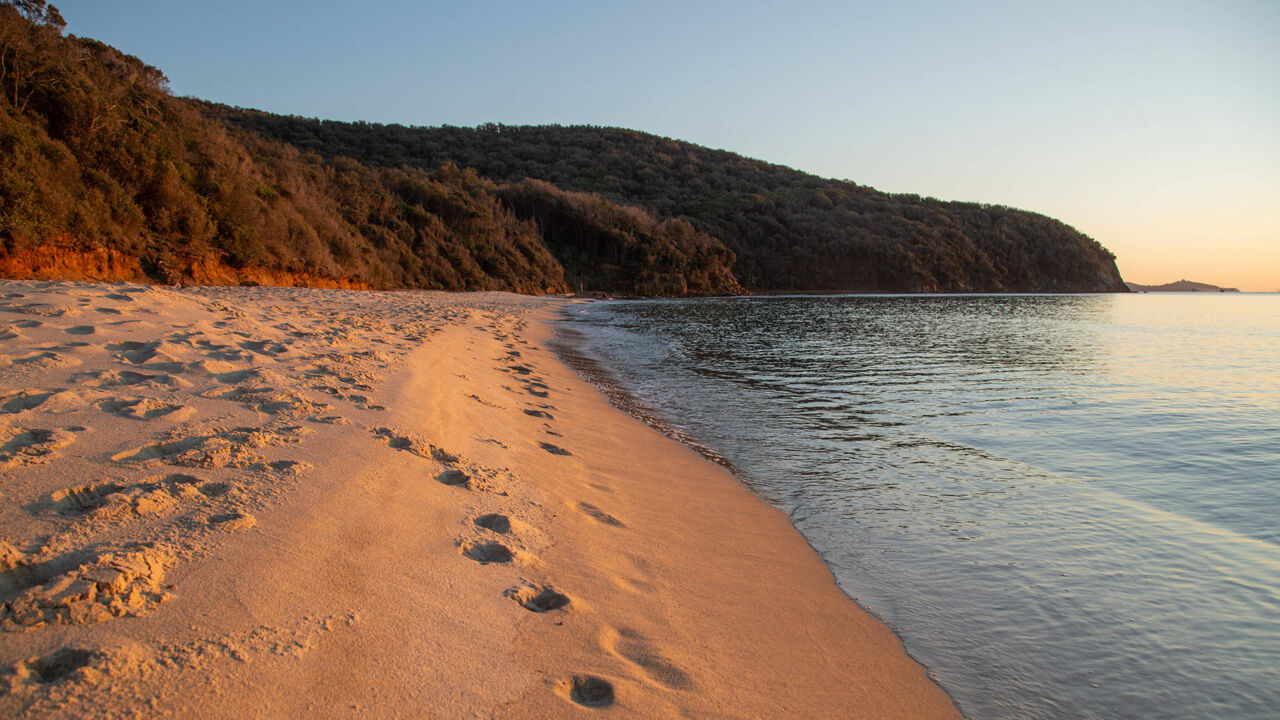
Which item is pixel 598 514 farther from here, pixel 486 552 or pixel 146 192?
pixel 146 192

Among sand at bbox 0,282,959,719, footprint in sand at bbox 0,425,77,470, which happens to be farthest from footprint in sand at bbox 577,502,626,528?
footprint in sand at bbox 0,425,77,470

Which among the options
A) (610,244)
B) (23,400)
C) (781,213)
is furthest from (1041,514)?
(781,213)

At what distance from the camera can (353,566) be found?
2.16 m

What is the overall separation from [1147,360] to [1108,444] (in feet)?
32.0

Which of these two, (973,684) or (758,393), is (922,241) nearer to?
(758,393)

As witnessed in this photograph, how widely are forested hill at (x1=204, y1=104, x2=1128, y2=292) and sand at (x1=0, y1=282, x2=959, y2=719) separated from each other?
202 feet

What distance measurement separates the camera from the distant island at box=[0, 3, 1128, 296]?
11.1 meters

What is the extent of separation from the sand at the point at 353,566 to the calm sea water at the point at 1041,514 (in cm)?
43

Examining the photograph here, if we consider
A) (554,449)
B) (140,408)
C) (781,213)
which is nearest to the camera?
(140,408)

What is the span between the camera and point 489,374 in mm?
7312

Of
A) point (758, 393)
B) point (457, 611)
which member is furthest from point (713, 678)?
point (758, 393)

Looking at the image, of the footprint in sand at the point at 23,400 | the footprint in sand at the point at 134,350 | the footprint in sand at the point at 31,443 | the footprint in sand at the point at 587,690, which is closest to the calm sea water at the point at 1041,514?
the footprint in sand at the point at 587,690

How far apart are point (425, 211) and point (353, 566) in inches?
1369

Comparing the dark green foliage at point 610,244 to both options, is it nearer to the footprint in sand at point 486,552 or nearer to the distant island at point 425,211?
the distant island at point 425,211
